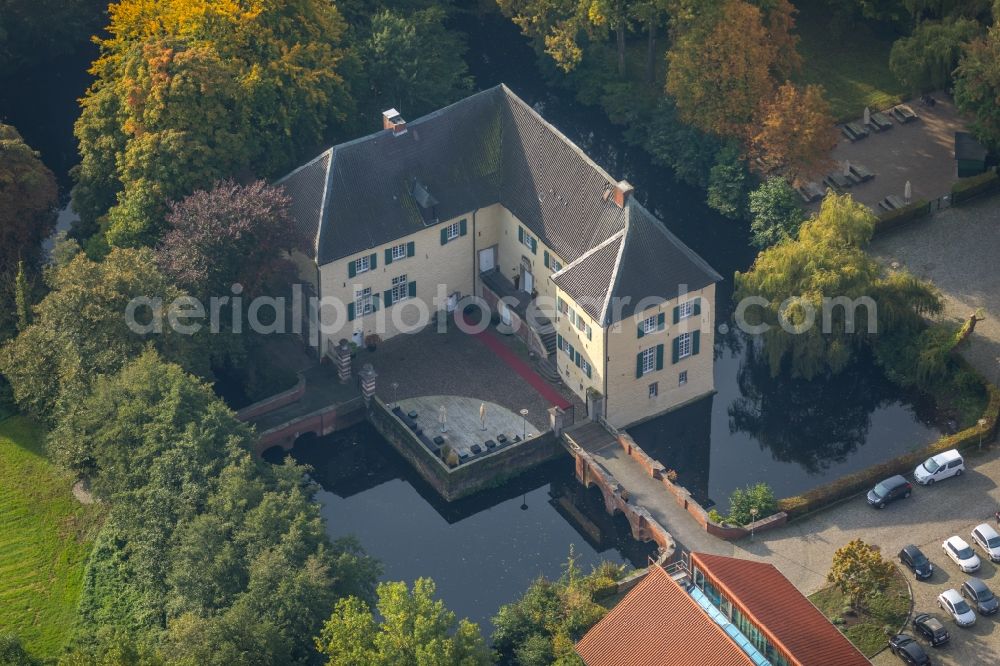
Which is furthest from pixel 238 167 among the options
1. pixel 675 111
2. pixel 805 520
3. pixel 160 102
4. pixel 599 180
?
pixel 805 520

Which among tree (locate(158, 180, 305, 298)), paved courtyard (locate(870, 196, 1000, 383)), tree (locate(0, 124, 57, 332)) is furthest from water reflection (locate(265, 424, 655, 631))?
paved courtyard (locate(870, 196, 1000, 383))

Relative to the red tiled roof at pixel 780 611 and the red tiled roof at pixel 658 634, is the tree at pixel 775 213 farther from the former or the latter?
the red tiled roof at pixel 658 634

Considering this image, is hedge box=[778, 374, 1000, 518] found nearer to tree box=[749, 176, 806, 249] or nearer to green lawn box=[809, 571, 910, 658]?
green lawn box=[809, 571, 910, 658]

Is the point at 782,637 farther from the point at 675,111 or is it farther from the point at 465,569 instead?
the point at 675,111

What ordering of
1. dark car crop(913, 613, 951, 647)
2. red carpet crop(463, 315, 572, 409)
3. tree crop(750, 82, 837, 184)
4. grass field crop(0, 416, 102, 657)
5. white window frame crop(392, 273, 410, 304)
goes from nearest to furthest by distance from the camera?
dark car crop(913, 613, 951, 647) < grass field crop(0, 416, 102, 657) < red carpet crop(463, 315, 572, 409) < white window frame crop(392, 273, 410, 304) < tree crop(750, 82, 837, 184)

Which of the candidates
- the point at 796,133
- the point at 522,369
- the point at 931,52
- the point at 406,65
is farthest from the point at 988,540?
the point at 406,65

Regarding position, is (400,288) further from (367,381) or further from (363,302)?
(367,381)
